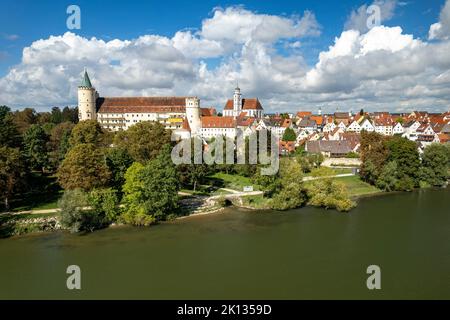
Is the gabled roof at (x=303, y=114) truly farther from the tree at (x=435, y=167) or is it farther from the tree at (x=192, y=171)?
the tree at (x=192, y=171)

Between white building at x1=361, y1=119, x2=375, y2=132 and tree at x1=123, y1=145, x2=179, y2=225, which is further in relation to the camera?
white building at x1=361, y1=119, x2=375, y2=132

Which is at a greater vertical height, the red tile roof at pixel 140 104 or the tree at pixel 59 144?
the red tile roof at pixel 140 104

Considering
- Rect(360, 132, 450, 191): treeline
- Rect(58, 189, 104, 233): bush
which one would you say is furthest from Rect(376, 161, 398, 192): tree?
Rect(58, 189, 104, 233): bush

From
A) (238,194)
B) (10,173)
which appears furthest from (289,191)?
(10,173)

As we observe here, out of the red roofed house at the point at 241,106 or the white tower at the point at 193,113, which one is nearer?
the white tower at the point at 193,113

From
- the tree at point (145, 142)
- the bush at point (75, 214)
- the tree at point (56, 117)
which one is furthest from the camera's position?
the tree at point (56, 117)

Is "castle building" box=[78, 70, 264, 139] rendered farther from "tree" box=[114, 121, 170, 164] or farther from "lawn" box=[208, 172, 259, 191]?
"tree" box=[114, 121, 170, 164]

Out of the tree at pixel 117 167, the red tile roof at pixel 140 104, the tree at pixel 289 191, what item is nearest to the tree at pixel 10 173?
the tree at pixel 117 167
